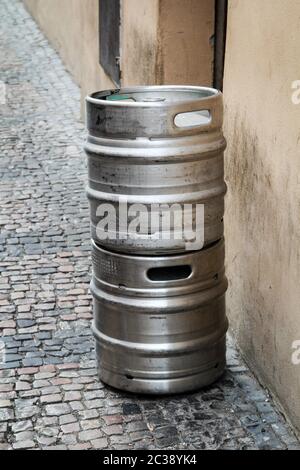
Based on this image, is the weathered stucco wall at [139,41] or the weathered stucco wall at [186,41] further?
the weathered stucco wall at [139,41]

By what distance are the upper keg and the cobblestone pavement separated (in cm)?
87

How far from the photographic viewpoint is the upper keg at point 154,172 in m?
4.24

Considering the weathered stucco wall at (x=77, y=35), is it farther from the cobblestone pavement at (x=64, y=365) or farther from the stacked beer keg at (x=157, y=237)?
the stacked beer keg at (x=157, y=237)

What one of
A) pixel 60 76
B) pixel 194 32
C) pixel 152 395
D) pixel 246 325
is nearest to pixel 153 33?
pixel 194 32

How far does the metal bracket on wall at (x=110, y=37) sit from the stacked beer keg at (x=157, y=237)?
3975 mm

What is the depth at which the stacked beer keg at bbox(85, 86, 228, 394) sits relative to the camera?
4.27 m

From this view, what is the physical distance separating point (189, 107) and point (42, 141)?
237 inches

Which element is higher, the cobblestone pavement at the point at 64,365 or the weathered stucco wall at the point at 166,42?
the weathered stucco wall at the point at 166,42

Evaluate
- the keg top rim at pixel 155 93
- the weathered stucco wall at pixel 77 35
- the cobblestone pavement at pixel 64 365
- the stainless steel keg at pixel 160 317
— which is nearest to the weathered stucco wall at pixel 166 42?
the weathered stucco wall at pixel 77 35

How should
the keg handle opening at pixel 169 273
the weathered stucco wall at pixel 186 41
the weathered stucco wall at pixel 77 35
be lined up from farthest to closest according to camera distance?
the weathered stucco wall at pixel 77 35 → the weathered stucco wall at pixel 186 41 → the keg handle opening at pixel 169 273

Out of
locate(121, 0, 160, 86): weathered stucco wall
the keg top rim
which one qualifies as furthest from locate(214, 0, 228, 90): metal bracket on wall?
the keg top rim

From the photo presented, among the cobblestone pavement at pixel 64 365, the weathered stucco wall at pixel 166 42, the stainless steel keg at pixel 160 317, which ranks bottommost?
the cobblestone pavement at pixel 64 365
